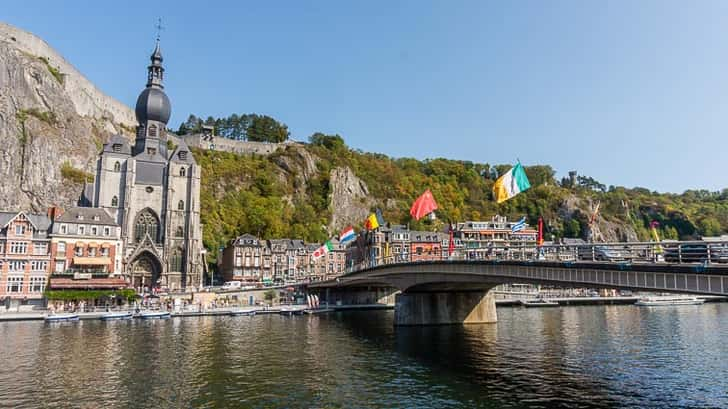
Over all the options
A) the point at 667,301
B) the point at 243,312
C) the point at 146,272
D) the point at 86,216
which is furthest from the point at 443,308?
the point at 667,301

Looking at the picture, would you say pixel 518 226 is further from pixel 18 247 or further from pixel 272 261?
pixel 272 261

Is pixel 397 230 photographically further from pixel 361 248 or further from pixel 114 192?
pixel 114 192

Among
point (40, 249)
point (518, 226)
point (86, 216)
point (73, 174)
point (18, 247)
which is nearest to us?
point (518, 226)

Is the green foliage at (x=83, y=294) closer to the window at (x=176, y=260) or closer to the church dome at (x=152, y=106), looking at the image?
the window at (x=176, y=260)

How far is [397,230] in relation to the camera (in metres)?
116

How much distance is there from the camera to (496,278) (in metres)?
39.6

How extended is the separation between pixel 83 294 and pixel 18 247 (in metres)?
11.5

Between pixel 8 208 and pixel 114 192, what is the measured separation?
18577 mm

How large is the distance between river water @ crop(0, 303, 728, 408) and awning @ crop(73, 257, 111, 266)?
21.1m

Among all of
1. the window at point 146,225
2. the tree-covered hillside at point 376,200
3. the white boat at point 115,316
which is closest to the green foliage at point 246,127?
the tree-covered hillside at point 376,200

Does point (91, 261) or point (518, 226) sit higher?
point (518, 226)

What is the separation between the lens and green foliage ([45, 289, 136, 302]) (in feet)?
240

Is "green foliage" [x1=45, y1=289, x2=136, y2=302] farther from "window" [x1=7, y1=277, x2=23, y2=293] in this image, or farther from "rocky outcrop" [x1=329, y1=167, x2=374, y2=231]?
"rocky outcrop" [x1=329, y1=167, x2=374, y2=231]

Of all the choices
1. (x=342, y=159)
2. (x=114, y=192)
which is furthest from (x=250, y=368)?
(x=342, y=159)
